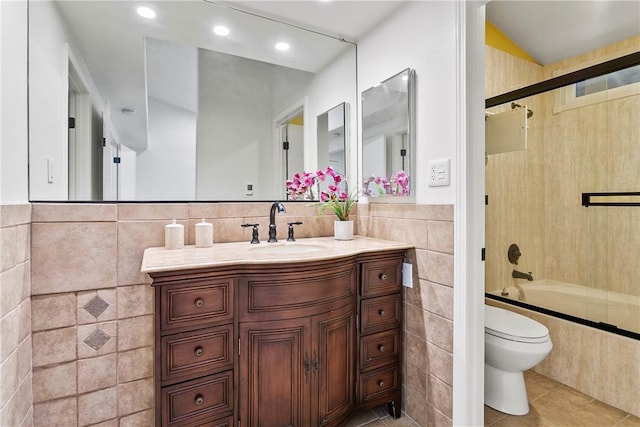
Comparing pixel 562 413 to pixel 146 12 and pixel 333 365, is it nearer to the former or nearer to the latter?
pixel 333 365

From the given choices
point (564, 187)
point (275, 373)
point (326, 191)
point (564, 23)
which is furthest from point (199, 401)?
point (564, 23)

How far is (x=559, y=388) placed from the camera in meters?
1.99

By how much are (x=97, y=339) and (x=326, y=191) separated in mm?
1448

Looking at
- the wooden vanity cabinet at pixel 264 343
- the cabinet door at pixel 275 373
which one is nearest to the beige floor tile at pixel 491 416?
the wooden vanity cabinet at pixel 264 343

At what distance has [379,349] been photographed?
5.32 ft

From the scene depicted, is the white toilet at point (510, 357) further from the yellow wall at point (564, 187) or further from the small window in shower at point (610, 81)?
the small window in shower at point (610, 81)

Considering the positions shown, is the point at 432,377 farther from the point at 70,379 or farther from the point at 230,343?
the point at 70,379

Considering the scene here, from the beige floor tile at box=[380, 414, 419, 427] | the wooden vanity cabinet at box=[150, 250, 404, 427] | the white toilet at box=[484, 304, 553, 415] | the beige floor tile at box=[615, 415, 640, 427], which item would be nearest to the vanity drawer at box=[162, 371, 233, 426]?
the wooden vanity cabinet at box=[150, 250, 404, 427]

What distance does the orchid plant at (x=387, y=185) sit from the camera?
1791 mm

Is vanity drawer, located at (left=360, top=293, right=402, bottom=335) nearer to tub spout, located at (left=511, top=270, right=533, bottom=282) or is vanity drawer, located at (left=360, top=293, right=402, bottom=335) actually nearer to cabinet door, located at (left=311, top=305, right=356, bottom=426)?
cabinet door, located at (left=311, top=305, right=356, bottom=426)

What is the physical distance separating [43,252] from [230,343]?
891 millimetres

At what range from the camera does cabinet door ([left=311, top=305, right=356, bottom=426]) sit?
4.51 ft

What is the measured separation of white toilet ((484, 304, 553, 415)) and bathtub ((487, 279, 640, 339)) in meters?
0.56

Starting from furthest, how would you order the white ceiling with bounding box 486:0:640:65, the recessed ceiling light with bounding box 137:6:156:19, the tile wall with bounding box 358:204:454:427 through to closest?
the white ceiling with bounding box 486:0:640:65 < the recessed ceiling light with bounding box 137:6:156:19 < the tile wall with bounding box 358:204:454:427
